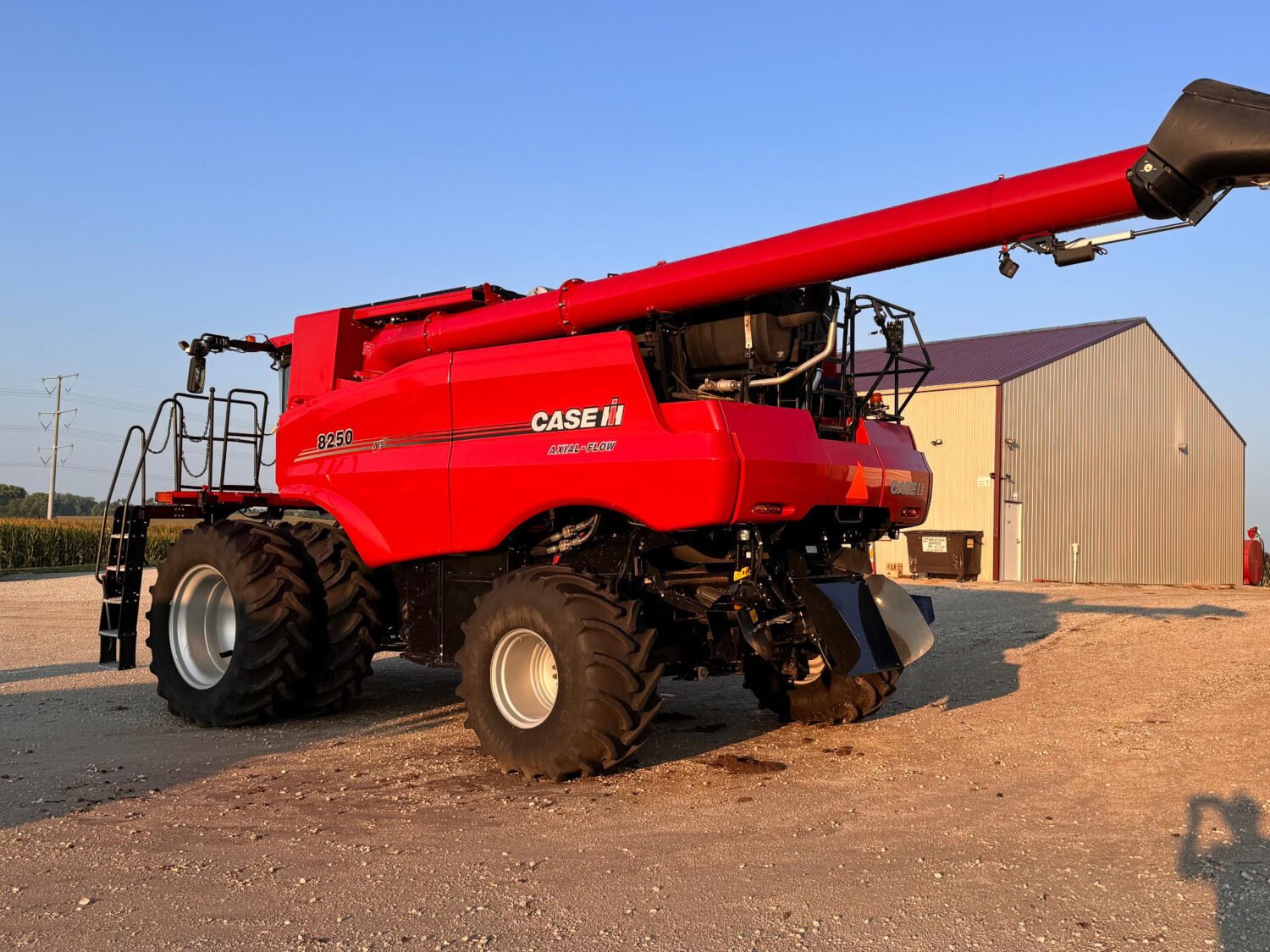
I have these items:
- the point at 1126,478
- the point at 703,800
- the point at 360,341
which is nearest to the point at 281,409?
the point at 360,341

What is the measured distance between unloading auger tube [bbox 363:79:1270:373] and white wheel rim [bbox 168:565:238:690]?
295 cm

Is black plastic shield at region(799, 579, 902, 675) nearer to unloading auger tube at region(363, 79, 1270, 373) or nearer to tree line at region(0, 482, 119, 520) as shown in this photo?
unloading auger tube at region(363, 79, 1270, 373)

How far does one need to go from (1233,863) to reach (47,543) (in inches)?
1563

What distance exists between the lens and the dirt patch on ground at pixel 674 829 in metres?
4.31

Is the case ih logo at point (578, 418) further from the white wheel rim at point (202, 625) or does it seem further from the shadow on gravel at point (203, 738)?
the white wheel rim at point (202, 625)

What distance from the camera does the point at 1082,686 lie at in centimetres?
1041

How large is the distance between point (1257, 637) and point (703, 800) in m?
9.46

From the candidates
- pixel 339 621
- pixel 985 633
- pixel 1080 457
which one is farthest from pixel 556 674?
pixel 1080 457

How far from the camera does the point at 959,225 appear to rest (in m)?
5.78

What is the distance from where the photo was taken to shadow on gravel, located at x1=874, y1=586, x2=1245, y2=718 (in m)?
10.2

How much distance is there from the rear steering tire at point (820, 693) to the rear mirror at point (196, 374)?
5.42 meters

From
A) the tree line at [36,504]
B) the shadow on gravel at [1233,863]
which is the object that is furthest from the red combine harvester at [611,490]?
the tree line at [36,504]

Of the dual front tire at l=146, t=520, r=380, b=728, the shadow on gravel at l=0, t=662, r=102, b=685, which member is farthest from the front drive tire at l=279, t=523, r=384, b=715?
the shadow on gravel at l=0, t=662, r=102, b=685

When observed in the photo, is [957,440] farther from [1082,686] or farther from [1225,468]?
[1082,686]
